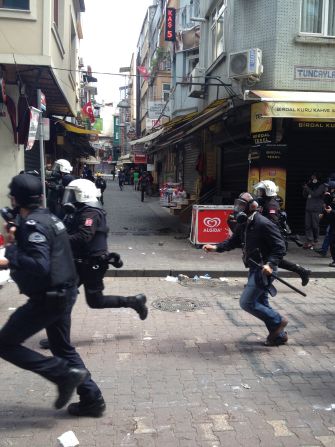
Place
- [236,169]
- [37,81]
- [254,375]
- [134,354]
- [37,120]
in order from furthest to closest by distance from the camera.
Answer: [236,169]
[37,81]
[37,120]
[134,354]
[254,375]

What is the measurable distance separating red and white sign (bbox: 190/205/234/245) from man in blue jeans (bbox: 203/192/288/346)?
20.0ft

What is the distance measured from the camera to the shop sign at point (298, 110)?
10312 mm

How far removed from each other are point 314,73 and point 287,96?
150 cm

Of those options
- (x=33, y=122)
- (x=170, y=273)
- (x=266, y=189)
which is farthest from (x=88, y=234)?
(x=33, y=122)

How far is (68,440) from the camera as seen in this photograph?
328 centimetres

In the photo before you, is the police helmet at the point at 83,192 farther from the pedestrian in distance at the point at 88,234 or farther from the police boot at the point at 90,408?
the police boot at the point at 90,408

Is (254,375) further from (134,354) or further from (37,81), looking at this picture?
(37,81)

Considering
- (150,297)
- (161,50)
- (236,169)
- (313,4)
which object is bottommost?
(150,297)

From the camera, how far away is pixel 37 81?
432 inches

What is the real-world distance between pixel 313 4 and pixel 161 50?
21042 mm

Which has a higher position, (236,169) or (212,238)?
(236,169)

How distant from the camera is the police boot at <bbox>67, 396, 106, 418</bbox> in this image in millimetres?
3661

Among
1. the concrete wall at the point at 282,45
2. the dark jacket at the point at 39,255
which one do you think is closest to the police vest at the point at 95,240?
the dark jacket at the point at 39,255

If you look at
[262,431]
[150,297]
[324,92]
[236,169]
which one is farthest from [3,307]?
[236,169]
